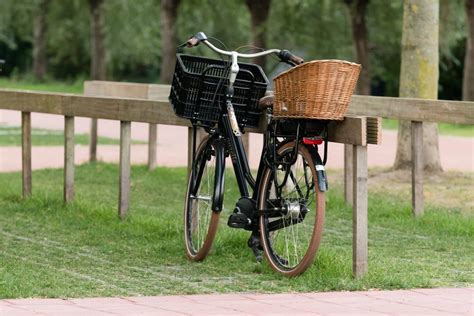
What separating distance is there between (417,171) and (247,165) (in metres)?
3.47

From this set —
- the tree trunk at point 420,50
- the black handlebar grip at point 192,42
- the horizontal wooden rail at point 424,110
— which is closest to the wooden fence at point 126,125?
the black handlebar grip at point 192,42

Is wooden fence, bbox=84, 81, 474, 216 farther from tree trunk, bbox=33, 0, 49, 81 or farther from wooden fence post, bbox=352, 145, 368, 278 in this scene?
tree trunk, bbox=33, 0, 49, 81

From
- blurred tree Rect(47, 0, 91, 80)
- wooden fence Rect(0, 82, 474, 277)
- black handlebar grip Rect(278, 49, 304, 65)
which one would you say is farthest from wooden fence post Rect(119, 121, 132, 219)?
blurred tree Rect(47, 0, 91, 80)

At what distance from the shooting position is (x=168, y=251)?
902 cm

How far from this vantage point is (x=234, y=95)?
27.7ft

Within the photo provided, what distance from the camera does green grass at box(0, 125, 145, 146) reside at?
2069cm

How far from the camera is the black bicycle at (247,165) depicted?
7.71 meters

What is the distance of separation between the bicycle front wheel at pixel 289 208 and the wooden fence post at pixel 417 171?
3227 mm

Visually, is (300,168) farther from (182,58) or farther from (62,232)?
(62,232)

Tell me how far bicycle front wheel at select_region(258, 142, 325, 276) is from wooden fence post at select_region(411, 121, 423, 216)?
3.23 metres

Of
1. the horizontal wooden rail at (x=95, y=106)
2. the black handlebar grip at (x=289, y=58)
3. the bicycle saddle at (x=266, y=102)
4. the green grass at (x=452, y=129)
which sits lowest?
the green grass at (x=452, y=129)

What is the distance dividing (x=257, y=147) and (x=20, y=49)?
43.3 meters

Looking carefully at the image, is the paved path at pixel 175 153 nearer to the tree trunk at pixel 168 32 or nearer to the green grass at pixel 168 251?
the green grass at pixel 168 251

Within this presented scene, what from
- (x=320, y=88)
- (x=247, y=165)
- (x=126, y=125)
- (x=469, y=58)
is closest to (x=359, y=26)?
(x=469, y=58)
